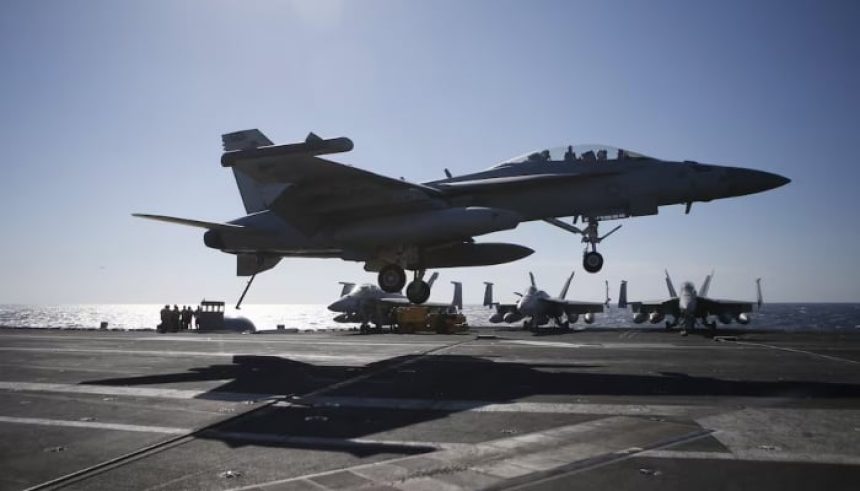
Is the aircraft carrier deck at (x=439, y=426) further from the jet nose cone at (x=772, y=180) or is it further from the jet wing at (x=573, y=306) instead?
the jet wing at (x=573, y=306)

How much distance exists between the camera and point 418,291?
21312mm

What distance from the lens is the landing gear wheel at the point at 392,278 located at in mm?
19719

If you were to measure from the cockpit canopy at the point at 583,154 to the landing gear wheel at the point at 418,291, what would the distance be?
6.22m

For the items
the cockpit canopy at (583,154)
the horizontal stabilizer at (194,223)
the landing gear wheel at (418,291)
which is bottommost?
the landing gear wheel at (418,291)

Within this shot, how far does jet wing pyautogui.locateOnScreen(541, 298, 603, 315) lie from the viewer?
5144 cm

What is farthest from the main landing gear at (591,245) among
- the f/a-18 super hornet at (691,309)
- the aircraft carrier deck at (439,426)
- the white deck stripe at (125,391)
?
the f/a-18 super hornet at (691,309)

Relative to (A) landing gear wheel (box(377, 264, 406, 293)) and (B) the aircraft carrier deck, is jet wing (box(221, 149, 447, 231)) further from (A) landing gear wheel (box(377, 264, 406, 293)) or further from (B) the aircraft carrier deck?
(B) the aircraft carrier deck

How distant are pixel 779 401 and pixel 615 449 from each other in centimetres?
405

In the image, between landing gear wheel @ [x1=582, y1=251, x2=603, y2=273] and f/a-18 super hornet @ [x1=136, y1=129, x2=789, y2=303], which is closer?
f/a-18 super hornet @ [x1=136, y1=129, x2=789, y2=303]

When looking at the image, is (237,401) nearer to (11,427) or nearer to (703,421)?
(11,427)

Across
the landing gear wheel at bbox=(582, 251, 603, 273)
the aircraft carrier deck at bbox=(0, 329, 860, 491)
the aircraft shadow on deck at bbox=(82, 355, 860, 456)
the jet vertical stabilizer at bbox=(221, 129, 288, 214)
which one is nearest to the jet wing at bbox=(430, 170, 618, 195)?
the landing gear wheel at bbox=(582, 251, 603, 273)

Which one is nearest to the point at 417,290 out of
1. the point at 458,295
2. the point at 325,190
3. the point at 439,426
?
the point at 325,190

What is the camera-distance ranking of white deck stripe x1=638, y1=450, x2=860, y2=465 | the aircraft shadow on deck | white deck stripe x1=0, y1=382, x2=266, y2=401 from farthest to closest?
white deck stripe x1=0, y1=382, x2=266, y2=401
the aircraft shadow on deck
white deck stripe x1=638, y1=450, x2=860, y2=465

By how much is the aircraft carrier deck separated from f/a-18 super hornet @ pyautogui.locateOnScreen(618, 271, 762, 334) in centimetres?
3014
